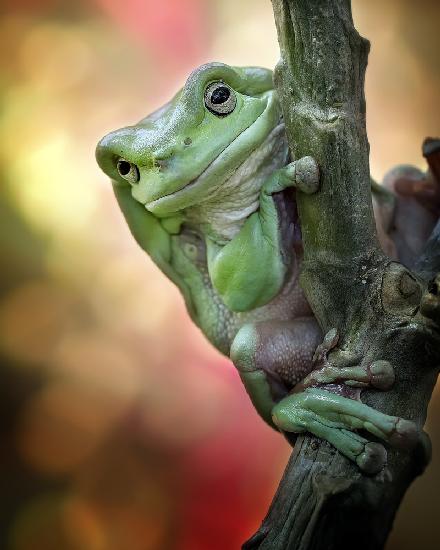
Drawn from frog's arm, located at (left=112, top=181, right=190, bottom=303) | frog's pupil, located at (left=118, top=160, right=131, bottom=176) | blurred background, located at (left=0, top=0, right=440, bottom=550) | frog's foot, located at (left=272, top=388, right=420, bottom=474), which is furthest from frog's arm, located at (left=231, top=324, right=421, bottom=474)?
blurred background, located at (left=0, top=0, right=440, bottom=550)

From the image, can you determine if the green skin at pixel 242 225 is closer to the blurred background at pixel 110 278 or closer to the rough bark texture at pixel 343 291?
the rough bark texture at pixel 343 291

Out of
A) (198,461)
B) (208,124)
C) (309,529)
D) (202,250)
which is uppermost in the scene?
(208,124)

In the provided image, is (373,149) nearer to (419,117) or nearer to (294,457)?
(419,117)

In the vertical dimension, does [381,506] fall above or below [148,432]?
above

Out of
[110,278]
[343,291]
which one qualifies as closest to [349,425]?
[343,291]

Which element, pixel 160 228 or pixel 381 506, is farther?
pixel 160 228

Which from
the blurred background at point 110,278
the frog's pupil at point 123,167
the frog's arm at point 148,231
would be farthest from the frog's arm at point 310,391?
the blurred background at point 110,278

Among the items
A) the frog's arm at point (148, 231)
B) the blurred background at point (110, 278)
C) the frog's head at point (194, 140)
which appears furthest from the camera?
the blurred background at point (110, 278)

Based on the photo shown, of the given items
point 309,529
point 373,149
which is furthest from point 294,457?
point 373,149
